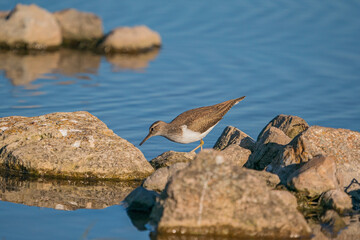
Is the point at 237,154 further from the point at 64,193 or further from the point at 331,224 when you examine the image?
the point at 64,193

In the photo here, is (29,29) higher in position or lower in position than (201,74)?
higher

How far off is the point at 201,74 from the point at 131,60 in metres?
3.76

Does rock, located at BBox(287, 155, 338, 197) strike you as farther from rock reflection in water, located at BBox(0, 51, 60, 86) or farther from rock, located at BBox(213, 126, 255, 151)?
rock reflection in water, located at BBox(0, 51, 60, 86)

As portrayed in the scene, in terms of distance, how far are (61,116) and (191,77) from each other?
7.40 meters

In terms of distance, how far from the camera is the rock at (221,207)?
25.7 feet

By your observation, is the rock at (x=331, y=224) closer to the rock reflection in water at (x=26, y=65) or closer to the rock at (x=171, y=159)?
the rock at (x=171, y=159)

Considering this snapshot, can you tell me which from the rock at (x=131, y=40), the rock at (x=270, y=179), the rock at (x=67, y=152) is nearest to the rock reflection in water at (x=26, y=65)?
the rock at (x=131, y=40)

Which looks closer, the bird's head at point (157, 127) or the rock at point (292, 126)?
the rock at point (292, 126)

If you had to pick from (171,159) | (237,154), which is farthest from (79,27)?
(237,154)

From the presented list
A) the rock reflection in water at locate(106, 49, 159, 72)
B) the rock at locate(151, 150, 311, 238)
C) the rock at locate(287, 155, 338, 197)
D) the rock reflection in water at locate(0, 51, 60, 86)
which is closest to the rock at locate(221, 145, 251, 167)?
the rock at locate(287, 155, 338, 197)

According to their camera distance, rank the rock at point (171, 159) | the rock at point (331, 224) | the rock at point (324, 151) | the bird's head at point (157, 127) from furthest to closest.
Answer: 1. the bird's head at point (157, 127)
2. the rock at point (171, 159)
3. the rock at point (324, 151)
4. the rock at point (331, 224)

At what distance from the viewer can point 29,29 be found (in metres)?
21.7

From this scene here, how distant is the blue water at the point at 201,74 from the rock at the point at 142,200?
29 centimetres

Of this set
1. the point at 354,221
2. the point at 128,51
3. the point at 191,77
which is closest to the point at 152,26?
the point at 128,51
